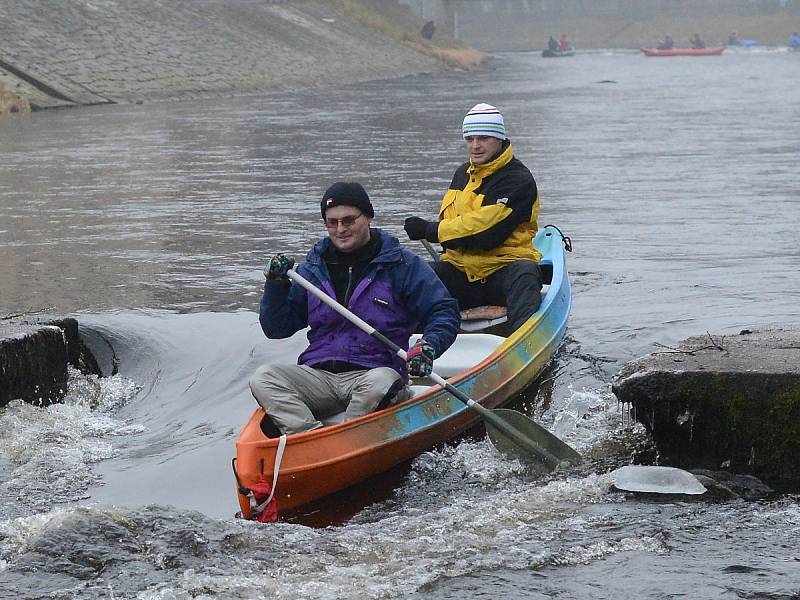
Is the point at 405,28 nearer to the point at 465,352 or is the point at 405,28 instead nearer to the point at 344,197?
the point at 465,352

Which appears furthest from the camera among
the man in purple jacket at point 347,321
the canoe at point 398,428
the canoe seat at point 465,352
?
the canoe seat at point 465,352

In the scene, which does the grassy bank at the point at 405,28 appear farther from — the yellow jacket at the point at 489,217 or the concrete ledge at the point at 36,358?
the concrete ledge at the point at 36,358

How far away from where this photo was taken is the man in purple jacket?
7.41 meters

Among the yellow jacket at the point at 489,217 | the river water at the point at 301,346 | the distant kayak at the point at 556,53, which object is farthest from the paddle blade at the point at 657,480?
the distant kayak at the point at 556,53

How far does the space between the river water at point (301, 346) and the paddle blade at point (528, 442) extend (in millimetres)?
121

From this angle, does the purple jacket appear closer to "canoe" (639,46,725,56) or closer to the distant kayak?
"canoe" (639,46,725,56)

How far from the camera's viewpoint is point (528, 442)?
7723mm

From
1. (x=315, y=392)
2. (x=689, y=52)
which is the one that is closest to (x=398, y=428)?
(x=315, y=392)

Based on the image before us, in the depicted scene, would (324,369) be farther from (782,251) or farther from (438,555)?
(782,251)

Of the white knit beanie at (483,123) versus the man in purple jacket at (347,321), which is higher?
the white knit beanie at (483,123)

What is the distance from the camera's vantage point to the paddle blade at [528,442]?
25.4 ft

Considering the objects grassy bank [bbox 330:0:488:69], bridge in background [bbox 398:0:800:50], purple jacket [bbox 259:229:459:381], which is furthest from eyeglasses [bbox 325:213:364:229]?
bridge in background [bbox 398:0:800:50]

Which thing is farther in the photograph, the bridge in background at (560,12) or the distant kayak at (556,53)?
the bridge in background at (560,12)

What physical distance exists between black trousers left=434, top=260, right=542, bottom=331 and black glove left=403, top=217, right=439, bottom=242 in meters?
0.28
